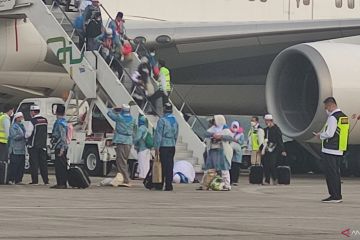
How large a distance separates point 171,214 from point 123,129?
18.2 feet

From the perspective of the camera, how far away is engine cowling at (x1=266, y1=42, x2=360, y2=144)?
19625 mm

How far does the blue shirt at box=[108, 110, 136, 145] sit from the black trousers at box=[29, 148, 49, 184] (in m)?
1.24

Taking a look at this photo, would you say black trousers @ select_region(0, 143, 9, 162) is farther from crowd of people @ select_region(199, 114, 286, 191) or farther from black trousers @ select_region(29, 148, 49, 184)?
crowd of people @ select_region(199, 114, 286, 191)

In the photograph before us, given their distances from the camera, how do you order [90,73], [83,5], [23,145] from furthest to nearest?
[83,5] → [90,73] → [23,145]

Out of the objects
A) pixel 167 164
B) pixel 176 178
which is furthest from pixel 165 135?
pixel 176 178

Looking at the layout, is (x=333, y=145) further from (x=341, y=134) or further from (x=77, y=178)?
(x=77, y=178)

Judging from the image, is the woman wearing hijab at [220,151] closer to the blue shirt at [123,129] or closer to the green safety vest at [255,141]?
the blue shirt at [123,129]

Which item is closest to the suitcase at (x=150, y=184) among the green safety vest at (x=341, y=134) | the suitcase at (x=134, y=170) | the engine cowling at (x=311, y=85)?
the suitcase at (x=134, y=170)

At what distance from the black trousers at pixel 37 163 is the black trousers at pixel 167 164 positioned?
2.18m

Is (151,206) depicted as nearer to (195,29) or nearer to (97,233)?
(97,233)

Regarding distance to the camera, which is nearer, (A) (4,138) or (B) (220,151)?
(B) (220,151)

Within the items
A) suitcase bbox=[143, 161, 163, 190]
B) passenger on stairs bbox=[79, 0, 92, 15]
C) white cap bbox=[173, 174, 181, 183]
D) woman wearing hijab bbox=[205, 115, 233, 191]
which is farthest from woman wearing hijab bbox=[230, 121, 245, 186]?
passenger on stairs bbox=[79, 0, 92, 15]

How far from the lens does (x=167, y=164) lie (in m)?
15.7

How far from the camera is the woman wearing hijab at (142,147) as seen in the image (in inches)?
714
